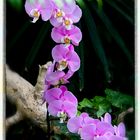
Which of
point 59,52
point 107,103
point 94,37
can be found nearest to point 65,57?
point 59,52

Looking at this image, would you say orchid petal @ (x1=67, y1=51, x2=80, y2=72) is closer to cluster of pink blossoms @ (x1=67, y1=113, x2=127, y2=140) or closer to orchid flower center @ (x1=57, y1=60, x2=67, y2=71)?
orchid flower center @ (x1=57, y1=60, x2=67, y2=71)

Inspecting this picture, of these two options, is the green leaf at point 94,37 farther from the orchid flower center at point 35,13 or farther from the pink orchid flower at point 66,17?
the orchid flower center at point 35,13

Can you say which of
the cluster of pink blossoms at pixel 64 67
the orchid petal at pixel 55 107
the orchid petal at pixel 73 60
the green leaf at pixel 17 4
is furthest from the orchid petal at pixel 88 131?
the green leaf at pixel 17 4

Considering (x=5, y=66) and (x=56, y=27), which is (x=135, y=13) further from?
(x=5, y=66)

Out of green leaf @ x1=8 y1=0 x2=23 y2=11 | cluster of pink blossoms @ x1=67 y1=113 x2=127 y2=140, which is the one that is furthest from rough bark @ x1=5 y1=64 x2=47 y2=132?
green leaf @ x1=8 y1=0 x2=23 y2=11

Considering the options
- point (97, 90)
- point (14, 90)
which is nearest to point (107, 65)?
point (97, 90)

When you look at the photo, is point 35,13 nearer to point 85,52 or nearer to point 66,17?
point 66,17
